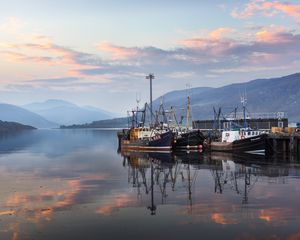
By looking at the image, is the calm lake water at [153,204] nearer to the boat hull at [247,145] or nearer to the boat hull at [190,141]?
the boat hull at [247,145]

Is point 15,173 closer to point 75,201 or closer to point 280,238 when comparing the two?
point 75,201

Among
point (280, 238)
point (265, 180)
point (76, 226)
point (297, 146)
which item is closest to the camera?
point (280, 238)

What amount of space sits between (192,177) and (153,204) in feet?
52.5

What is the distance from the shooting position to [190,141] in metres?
91.1

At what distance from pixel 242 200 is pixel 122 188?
11664 mm

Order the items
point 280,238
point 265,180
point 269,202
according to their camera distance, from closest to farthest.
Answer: point 280,238, point 269,202, point 265,180

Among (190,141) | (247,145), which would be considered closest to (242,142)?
(247,145)

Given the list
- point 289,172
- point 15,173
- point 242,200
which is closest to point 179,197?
point 242,200

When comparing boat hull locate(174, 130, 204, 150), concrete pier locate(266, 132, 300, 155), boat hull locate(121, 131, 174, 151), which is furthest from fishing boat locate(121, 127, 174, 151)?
concrete pier locate(266, 132, 300, 155)

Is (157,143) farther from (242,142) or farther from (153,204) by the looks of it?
(153,204)

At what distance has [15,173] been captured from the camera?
54.4m

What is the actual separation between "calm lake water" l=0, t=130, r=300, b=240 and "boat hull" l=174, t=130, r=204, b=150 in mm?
34434

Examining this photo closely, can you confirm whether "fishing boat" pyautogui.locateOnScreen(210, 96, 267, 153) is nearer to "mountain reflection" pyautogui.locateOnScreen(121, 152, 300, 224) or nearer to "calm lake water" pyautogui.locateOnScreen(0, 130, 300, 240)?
"mountain reflection" pyautogui.locateOnScreen(121, 152, 300, 224)

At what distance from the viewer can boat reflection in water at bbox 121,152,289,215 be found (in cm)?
3565
